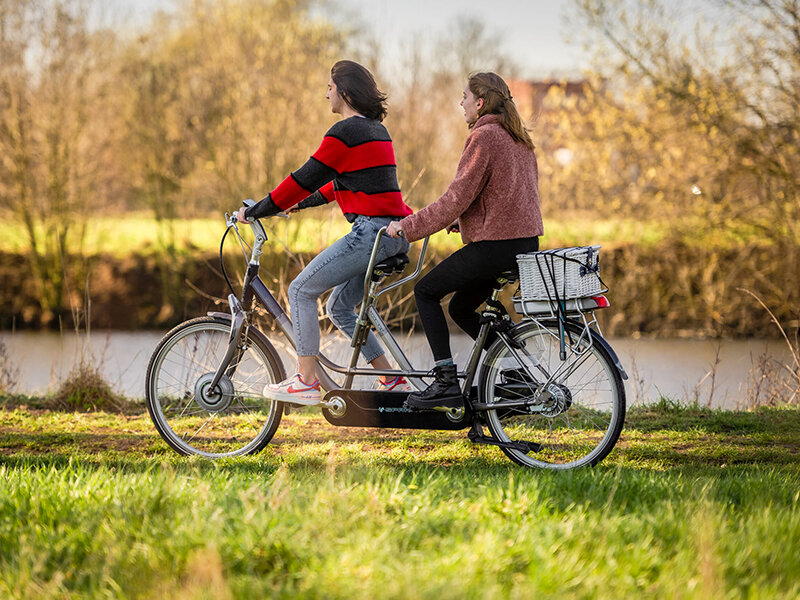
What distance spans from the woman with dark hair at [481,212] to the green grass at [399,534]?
72 cm

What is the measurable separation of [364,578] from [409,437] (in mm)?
2819

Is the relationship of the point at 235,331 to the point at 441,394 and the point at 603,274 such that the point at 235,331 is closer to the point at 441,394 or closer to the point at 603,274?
the point at 441,394

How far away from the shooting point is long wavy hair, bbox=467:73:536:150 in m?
4.13

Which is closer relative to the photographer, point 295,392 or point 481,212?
point 481,212

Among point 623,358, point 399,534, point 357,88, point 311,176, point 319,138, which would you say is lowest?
point 623,358

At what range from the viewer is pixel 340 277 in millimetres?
4414

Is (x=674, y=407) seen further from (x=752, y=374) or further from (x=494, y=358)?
(x=494, y=358)

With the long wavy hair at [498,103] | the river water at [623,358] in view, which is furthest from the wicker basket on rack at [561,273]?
the river water at [623,358]

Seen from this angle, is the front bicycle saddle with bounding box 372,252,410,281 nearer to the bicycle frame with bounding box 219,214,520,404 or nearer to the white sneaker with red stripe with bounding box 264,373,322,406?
the bicycle frame with bounding box 219,214,520,404

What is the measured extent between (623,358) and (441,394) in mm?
8095

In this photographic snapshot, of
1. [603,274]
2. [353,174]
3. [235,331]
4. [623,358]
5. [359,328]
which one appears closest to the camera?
[353,174]

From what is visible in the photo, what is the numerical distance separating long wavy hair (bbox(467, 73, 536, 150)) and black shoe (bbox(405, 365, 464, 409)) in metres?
1.14

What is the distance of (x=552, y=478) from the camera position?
3725mm

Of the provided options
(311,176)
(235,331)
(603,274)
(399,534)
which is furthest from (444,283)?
(603,274)
